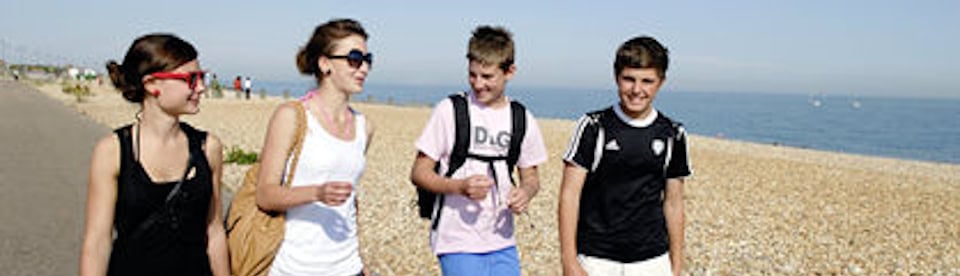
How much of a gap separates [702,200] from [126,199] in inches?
416

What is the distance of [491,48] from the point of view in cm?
320

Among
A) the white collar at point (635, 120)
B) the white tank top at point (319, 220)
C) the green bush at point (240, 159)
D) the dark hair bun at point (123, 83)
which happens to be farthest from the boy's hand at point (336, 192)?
the green bush at point (240, 159)

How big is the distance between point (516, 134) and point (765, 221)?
799cm

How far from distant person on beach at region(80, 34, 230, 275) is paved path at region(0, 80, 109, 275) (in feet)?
A: 13.0

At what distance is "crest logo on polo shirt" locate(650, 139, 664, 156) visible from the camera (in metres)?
3.19

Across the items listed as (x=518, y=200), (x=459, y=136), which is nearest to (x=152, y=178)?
(x=459, y=136)

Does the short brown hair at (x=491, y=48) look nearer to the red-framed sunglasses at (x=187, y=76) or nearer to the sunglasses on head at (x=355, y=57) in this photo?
the sunglasses on head at (x=355, y=57)

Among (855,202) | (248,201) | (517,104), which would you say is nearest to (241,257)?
(248,201)

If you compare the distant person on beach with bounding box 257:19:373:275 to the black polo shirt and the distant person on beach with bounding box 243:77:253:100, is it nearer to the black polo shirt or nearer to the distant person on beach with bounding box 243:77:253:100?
the black polo shirt

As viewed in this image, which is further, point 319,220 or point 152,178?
point 319,220

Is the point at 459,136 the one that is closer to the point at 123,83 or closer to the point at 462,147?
the point at 462,147

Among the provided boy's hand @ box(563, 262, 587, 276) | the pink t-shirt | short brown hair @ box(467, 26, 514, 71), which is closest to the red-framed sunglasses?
the pink t-shirt

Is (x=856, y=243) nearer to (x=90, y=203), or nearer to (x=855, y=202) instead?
(x=855, y=202)

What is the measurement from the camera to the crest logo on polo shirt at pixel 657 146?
3.19 meters
